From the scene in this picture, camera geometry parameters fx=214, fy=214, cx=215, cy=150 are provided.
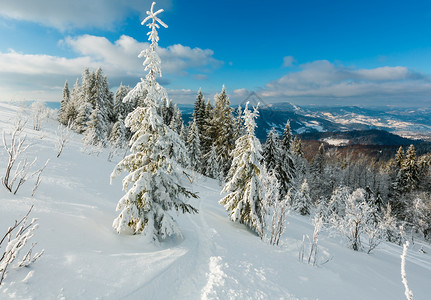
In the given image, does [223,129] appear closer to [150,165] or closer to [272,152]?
[272,152]

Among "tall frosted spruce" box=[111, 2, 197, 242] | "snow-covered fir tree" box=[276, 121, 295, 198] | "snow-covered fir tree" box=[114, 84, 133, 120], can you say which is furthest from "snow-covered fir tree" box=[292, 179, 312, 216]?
"snow-covered fir tree" box=[114, 84, 133, 120]

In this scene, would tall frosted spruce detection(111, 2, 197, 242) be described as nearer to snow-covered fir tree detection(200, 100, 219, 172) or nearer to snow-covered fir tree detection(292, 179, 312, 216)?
snow-covered fir tree detection(200, 100, 219, 172)

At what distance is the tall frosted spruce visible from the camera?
681 centimetres

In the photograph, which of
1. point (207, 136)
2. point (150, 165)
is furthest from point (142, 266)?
point (207, 136)

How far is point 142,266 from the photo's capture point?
5.45m

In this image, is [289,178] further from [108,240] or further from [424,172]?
[424,172]

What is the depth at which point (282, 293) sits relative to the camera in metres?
5.71

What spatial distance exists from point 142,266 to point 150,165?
2984 mm

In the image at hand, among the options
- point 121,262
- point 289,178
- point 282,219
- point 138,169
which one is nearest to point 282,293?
point 121,262

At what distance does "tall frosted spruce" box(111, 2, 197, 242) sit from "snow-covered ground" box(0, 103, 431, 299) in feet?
2.09

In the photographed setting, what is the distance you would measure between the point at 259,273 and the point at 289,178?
941 inches

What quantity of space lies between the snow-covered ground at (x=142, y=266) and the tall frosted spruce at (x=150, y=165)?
0.64 meters

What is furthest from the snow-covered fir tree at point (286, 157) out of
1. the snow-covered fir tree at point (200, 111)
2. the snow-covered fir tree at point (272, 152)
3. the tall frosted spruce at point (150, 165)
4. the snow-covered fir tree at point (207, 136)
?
the tall frosted spruce at point (150, 165)

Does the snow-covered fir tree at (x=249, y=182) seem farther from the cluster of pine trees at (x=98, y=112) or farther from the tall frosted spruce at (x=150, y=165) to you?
the cluster of pine trees at (x=98, y=112)
